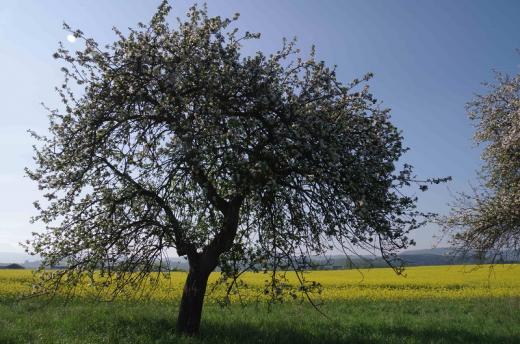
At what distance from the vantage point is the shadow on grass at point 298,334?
13797 mm

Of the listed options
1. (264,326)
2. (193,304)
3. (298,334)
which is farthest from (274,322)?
(193,304)

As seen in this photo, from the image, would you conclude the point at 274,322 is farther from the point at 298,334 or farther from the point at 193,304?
the point at 193,304

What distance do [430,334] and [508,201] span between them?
229 inches

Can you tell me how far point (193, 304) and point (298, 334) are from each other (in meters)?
3.42

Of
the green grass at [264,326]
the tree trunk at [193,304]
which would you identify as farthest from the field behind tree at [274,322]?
the tree trunk at [193,304]

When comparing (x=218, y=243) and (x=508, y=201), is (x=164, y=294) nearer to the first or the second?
(x=218, y=243)

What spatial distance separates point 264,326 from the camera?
16516mm

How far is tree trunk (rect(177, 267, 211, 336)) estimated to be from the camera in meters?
14.3

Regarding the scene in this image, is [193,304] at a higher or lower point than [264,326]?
higher

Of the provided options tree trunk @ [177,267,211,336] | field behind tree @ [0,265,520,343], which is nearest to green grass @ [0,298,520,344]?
field behind tree @ [0,265,520,343]

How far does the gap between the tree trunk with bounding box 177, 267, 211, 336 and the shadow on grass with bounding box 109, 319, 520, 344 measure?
351mm

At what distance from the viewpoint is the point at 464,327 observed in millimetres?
17984

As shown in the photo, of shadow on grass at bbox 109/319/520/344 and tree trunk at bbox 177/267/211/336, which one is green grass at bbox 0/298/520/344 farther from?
tree trunk at bbox 177/267/211/336

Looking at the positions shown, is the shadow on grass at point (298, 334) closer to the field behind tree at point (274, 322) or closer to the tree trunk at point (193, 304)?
the field behind tree at point (274, 322)
